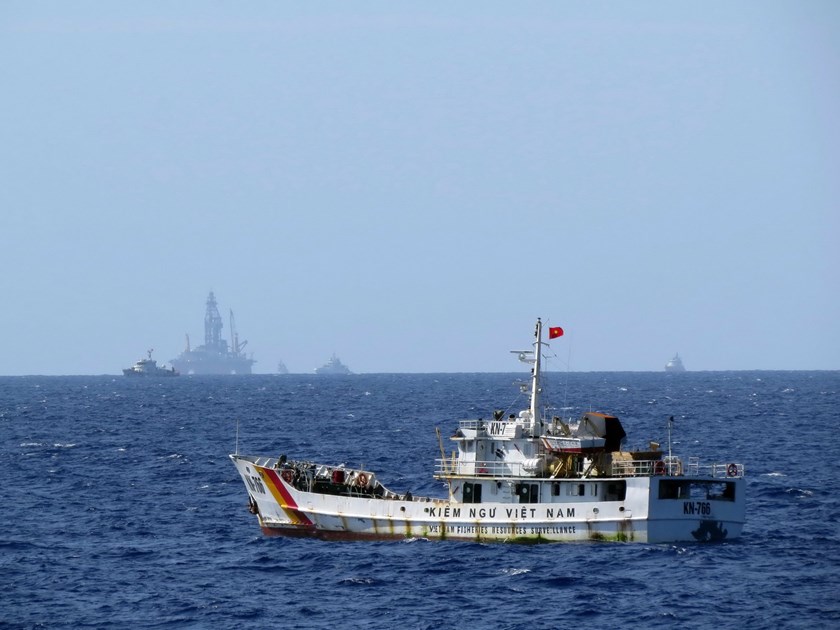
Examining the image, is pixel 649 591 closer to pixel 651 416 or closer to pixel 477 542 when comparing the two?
pixel 477 542

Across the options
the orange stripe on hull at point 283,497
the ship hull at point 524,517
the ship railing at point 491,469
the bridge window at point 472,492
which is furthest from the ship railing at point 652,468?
the orange stripe on hull at point 283,497

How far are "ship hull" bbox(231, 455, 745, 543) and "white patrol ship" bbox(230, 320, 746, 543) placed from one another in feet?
0.12

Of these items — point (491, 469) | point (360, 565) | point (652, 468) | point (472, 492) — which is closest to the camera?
point (360, 565)

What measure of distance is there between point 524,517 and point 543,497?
3.78ft

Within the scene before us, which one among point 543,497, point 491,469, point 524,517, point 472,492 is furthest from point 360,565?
point 543,497

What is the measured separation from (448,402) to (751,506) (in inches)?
4091

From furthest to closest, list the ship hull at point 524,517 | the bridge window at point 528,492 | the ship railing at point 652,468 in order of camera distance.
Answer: the bridge window at point 528,492, the ship railing at point 652,468, the ship hull at point 524,517

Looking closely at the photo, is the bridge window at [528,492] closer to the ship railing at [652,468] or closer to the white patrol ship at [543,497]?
the white patrol ship at [543,497]

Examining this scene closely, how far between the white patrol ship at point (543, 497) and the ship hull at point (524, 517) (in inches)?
1.5

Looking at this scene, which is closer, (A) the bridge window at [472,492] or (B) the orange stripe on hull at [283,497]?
(A) the bridge window at [472,492]

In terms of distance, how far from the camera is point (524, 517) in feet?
162

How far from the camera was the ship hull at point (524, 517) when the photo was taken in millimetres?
48250

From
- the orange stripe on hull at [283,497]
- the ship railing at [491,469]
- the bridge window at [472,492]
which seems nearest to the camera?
the ship railing at [491,469]

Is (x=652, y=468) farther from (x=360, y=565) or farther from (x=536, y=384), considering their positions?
(x=360, y=565)
